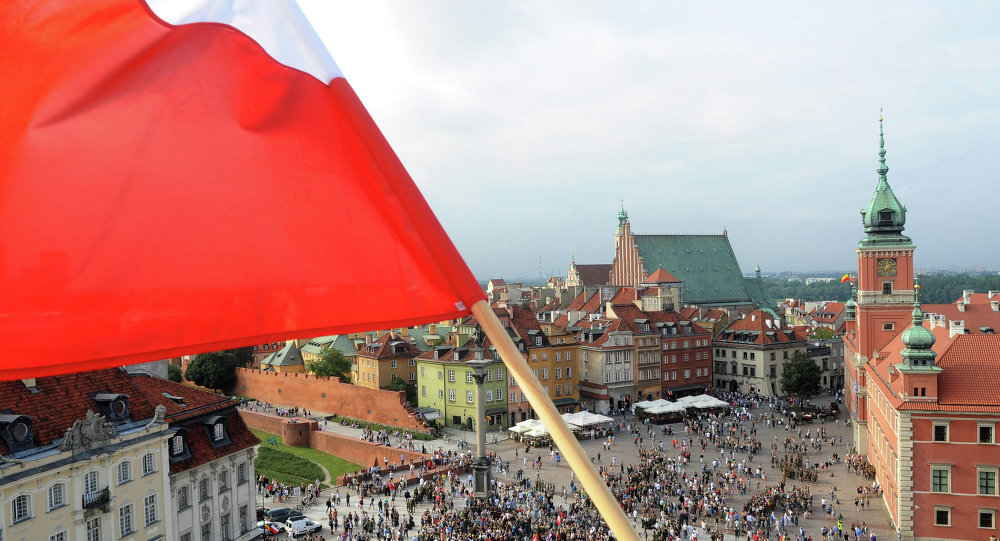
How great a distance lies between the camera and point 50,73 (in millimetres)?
3584

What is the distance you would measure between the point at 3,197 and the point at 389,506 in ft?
118

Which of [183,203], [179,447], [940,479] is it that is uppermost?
[183,203]

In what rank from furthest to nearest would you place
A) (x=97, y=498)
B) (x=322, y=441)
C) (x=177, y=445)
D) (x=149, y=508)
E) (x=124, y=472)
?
(x=322, y=441) < (x=177, y=445) < (x=149, y=508) < (x=124, y=472) < (x=97, y=498)

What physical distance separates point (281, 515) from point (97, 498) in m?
12.9

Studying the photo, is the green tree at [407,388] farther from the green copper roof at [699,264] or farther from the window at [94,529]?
the green copper roof at [699,264]

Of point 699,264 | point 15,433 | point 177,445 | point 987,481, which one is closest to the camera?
point 15,433

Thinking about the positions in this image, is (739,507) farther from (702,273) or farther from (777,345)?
(702,273)

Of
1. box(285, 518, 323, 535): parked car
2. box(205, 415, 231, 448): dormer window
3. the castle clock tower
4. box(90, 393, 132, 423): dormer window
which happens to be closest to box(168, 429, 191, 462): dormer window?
box(205, 415, 231, 448): dormer window

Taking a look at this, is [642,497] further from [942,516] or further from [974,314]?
[974,314]

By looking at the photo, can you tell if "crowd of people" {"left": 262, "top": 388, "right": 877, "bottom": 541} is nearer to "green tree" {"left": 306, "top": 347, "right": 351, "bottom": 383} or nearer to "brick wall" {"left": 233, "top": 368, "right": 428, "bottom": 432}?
"brick wall" {"left": 233, "top": 368, "right": 428, "bottom": 432}

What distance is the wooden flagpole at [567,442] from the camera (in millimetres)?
3172

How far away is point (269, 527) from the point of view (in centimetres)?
3356

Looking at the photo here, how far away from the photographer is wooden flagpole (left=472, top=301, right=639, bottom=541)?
10.4 feet

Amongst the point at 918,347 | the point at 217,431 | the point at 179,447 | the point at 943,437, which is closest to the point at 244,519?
the point at 217,431
